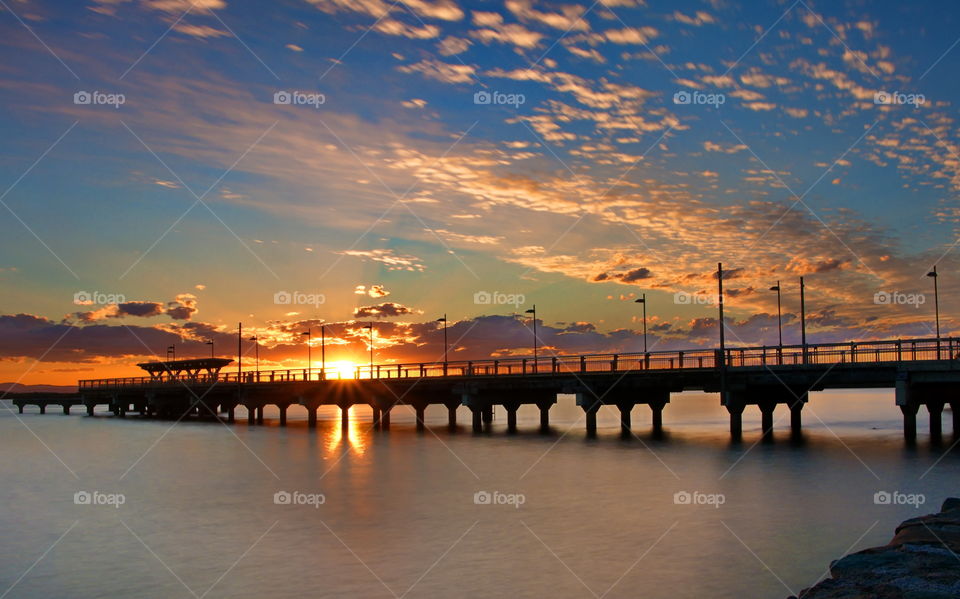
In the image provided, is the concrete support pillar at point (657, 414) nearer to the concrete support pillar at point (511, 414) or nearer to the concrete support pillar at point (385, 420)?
the concrete support pillar at point (511, 414)

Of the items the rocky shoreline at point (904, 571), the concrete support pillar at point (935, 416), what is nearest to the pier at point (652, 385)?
the concrete support pillar at point (935, 416)

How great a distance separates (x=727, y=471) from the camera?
35562 mm

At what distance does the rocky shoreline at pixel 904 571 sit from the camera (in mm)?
12109

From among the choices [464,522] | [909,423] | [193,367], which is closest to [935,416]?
[909,423]

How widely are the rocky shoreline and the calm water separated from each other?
212 centimetres

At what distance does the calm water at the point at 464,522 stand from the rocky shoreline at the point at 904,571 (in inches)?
83.6

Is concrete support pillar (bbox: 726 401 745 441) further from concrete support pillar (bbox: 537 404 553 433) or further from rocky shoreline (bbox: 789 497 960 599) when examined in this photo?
rocky shoreline (bbox: 789 497 960 599)

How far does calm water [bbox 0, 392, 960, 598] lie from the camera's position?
704 inches

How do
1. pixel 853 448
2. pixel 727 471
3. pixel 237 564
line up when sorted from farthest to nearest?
pixel 853 448 → pixel 727 471 → pixel 237 564

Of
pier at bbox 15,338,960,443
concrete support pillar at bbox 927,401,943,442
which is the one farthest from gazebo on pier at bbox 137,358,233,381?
concrete support pillar at bbox 927,401,943,442

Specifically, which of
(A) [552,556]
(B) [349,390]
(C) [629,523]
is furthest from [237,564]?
(B) [349,390]

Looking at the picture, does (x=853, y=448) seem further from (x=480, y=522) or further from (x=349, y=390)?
(x=349, y=390)

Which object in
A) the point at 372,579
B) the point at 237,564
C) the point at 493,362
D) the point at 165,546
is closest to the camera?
the point at 372,579

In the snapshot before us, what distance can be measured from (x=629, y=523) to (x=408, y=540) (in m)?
6.62
